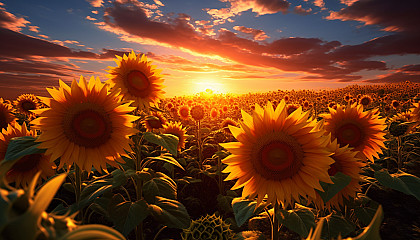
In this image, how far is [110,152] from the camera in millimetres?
2508

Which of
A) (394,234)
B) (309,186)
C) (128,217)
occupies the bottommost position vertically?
(394,234)

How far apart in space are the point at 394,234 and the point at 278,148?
360 cm

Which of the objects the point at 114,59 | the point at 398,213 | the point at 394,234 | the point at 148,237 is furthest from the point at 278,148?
the point at 398,213

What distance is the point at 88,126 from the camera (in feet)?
7.97

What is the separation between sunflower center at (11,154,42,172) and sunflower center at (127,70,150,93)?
138 centimetres

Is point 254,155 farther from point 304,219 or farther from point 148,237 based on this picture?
point 148,237

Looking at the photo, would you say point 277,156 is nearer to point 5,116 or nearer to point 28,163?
point 28,163

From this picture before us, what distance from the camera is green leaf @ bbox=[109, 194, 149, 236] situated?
8.07 feet

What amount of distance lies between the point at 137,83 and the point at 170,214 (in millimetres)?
1789

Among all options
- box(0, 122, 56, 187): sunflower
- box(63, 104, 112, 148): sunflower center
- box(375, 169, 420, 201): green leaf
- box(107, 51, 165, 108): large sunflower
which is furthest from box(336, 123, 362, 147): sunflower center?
box(0, 122, 56, 187): sunflower

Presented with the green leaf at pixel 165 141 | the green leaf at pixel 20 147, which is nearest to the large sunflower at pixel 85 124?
the green leaf at pixel 20 147

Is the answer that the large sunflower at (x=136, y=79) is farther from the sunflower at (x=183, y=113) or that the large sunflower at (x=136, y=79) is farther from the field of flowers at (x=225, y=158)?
the sunflower at (x=183, y=113)

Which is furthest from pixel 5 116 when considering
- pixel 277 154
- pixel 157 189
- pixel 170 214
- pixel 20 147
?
pixel 277 154

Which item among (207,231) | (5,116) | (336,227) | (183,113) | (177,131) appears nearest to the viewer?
(207,231)
